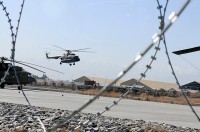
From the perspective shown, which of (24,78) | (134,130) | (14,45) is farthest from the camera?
(24,78)

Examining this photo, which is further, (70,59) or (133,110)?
(70,59)

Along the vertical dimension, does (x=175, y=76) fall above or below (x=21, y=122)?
above

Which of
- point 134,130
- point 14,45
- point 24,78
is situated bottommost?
point 134,130

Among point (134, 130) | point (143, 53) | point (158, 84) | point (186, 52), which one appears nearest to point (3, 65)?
point (134, 130)

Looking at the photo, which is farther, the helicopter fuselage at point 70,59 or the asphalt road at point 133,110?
the helicopter fuselage at point 70,59

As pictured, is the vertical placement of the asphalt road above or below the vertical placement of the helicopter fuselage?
below

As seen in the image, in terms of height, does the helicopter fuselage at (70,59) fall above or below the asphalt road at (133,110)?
above

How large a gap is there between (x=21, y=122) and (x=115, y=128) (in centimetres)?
226

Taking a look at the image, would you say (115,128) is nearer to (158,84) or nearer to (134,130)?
(134,130)

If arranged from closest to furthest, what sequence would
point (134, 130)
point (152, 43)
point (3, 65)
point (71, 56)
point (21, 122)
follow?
point (152, 43)
point (134, 130)
point (21, 122)
point (3, 65)
point (71, 56)

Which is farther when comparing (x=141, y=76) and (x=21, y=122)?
(x=21, y=122)

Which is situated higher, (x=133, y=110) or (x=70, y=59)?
(x=70, y=59)

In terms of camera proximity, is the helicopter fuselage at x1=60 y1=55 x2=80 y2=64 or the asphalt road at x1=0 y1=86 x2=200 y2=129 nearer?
the asphalt road at x1=0 y1=86 x2=200 y2=129

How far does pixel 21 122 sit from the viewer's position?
10.2 metres
